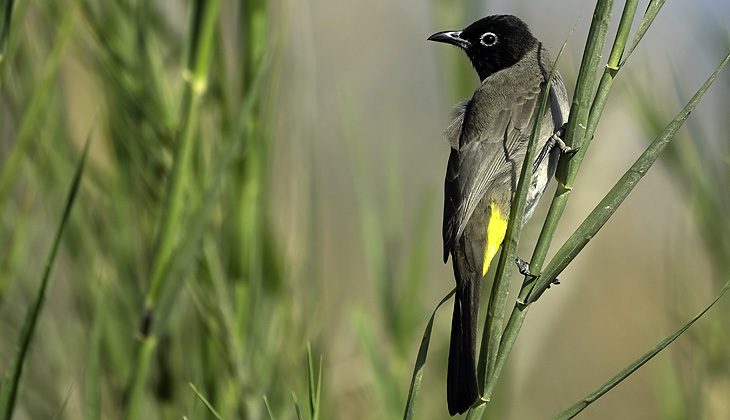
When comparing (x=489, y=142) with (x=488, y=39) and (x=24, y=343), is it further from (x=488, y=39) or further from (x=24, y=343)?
(x=24, y=343)

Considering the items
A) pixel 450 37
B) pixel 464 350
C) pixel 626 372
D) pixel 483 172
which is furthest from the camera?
pixel 450 37

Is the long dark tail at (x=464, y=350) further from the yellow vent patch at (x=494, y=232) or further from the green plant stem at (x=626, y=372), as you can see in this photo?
the green plant stem at (x=626, y=372)

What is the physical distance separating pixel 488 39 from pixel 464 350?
1.14 metres

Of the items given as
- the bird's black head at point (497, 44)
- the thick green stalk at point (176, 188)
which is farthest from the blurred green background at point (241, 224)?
the bird's black head at point (497, 44)

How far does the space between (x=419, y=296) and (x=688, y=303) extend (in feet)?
1.68

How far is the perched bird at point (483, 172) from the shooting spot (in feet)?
4.05

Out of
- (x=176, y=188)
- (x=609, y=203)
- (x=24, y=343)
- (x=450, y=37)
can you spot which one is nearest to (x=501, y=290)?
(x=609, y=203)

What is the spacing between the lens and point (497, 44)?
2123 mm

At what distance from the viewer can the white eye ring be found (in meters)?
2.06

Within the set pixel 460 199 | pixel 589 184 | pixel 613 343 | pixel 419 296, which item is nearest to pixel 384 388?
pixel 419 296

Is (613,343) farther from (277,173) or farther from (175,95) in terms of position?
(175,95)

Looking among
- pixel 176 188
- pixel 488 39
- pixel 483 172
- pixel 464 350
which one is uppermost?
pixel 176 188

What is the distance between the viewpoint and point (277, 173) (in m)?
1.55

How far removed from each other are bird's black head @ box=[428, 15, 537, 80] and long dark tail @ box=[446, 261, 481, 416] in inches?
35.8
